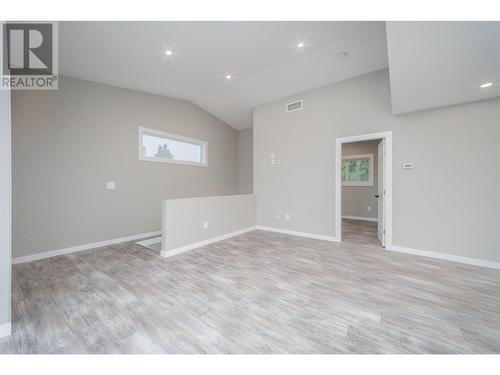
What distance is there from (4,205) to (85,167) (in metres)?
2.46

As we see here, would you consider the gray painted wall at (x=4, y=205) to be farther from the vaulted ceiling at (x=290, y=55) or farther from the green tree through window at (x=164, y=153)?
the green tree through window at (x=164, y=153)

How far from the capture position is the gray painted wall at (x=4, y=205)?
1.46 metres

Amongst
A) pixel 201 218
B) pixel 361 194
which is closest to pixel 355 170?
Answer: pixel 361 194

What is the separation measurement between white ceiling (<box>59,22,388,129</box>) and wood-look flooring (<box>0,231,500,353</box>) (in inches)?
123

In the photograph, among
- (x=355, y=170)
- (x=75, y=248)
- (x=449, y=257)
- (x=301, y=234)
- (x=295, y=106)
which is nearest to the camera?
(x=449, y=257)

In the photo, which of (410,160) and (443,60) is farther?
(410,160)

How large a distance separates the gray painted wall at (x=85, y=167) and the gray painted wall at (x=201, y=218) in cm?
158

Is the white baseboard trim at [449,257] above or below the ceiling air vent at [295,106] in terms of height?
below

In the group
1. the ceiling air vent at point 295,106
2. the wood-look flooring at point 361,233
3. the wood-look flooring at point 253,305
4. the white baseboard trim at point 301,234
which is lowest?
the wood-look flooring at point 253,305

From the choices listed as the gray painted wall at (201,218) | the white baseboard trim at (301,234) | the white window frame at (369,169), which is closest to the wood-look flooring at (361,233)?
the white baseboard trim at (301,234)

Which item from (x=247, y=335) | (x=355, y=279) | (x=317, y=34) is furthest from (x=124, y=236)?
(x=317, y=34)

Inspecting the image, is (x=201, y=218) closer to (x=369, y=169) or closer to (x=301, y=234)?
(x=301, y=234)

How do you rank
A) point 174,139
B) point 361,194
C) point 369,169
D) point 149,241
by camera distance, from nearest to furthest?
point 149,241 → point 174,139 → point 369,169 → point 361,194

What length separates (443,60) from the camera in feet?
6.94
